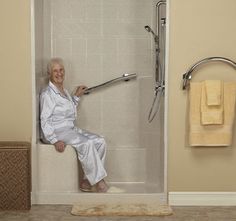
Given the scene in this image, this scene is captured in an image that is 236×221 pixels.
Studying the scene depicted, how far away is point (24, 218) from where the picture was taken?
3.69 metres

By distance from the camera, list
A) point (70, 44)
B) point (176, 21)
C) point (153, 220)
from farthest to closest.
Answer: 1. point (70, 44)
2. point (176, 21)
3. point (153, 220)

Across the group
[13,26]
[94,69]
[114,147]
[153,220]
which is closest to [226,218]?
[153,220]

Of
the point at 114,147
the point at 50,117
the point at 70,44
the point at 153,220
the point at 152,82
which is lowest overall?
Result: the point at 153,220

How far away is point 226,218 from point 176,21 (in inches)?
61.3

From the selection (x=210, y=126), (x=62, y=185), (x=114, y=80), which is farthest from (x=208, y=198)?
(x=114, y=80)

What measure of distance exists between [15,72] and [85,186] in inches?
44.6

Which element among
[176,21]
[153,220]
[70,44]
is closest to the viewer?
[153,220]

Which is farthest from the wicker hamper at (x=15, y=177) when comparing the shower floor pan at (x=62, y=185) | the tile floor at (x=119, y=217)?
the shower floor pan at (x=62, y=185)

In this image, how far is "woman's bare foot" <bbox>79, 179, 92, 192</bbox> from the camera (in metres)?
4.22

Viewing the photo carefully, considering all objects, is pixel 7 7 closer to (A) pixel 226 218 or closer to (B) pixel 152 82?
(B) pixel 152 82

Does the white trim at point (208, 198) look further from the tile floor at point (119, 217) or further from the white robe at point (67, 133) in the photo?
the white robe at point (67, 133)

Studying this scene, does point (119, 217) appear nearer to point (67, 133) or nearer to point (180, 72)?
point (67, 133)

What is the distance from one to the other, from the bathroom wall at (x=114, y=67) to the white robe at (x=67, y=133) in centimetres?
45

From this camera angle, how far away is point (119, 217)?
3721mm
